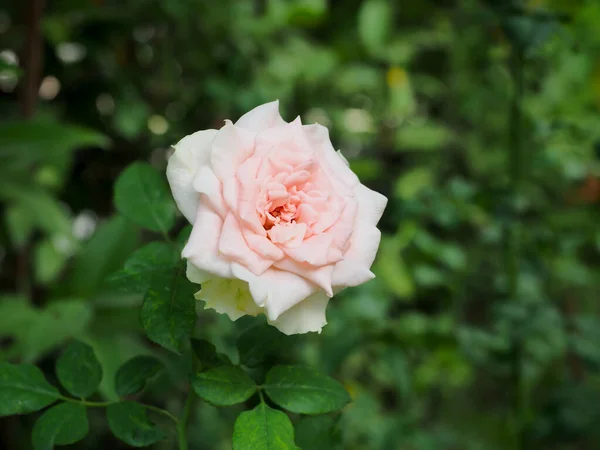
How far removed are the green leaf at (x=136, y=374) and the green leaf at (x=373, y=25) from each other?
988 mm

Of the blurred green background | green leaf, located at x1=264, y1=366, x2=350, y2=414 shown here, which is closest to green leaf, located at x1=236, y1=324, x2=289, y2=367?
green leaf, located at x1=264, y1=366, x2=350, y2=414

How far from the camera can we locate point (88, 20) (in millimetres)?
1235

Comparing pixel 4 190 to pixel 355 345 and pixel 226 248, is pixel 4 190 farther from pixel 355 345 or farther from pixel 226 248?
pixel 226 248

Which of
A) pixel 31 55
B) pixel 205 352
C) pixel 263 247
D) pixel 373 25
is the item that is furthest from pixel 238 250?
pixel 373 25

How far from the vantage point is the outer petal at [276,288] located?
40 cm

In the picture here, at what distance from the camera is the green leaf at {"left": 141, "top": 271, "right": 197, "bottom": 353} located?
1.48 ft

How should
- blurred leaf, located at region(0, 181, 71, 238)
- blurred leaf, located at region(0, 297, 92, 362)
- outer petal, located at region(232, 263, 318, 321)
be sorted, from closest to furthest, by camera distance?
1. outer petal, located at region(232, 263, 318, 321)
2. blurred leaf, located at region(0, 297, 92, 362)
3. blurred leaf, located at region(0, 181, 71, 238)

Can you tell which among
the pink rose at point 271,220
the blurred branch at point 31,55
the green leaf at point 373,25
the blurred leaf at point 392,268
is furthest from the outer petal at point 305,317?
the green leaf at point 373,25

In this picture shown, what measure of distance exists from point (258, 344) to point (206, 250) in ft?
0.45

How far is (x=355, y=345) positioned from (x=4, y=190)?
62 centimetres

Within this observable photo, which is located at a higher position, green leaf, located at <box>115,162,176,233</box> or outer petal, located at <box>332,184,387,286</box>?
outer petal, located at <box>332,184,387,286</box>

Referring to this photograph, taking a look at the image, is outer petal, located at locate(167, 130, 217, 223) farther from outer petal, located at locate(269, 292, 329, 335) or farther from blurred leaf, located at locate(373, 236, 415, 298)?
blurred leaf, located at locate(373, 236, 415, 298)

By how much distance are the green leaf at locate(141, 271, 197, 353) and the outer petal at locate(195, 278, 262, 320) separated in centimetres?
4

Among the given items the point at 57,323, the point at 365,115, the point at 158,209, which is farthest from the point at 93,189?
the point at 158,209
